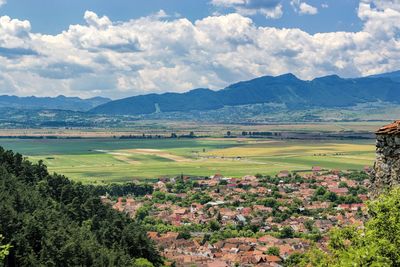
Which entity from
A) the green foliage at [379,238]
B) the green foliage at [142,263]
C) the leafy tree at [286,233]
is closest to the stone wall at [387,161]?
the green foliage at [379,238]

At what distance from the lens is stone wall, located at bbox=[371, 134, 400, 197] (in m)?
11.3

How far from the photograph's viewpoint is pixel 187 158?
15750cm

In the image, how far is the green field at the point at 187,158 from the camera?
128375 millimetres

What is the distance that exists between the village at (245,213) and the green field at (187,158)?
12494mm

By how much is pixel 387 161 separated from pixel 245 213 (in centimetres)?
7313

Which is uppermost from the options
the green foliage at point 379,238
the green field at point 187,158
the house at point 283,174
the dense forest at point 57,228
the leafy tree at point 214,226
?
the green foliage at point 379,238

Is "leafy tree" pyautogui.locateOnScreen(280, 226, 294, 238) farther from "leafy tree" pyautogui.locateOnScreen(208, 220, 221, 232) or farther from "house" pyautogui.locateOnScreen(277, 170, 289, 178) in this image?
"house" pyautogui.locateOnScreen(277, 170, 289, 178)

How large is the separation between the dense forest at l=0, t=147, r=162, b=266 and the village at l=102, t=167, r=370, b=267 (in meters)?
8.37

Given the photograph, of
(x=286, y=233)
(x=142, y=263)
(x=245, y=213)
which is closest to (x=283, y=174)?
(x=245, y=213)

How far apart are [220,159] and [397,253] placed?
14615cm

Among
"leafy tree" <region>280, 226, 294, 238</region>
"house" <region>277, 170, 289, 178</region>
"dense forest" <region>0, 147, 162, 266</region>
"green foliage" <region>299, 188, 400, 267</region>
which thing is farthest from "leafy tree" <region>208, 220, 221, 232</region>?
"green foliage" <region>299, 188, 400, 267</region>

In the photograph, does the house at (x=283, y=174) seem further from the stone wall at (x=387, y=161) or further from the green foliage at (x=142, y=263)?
the stone wall at (x=387, y=161)

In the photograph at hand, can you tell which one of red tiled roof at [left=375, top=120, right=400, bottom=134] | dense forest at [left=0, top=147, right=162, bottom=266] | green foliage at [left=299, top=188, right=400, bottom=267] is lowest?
dense forest at [left=0, top=147, right=162, bottom=266]

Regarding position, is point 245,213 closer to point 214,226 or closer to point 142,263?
point 214,226
